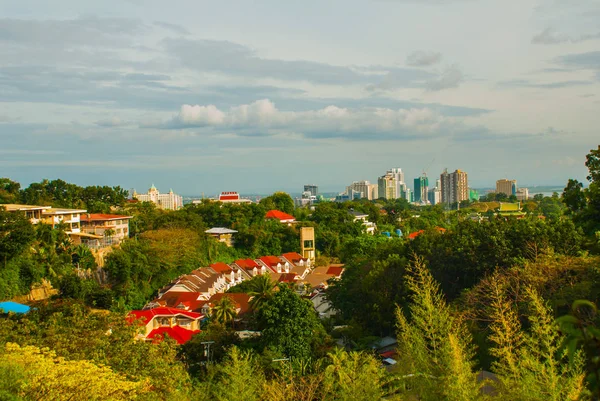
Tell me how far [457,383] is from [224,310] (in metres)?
13.0

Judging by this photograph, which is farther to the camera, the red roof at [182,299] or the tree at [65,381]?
the red roof at [182,299]

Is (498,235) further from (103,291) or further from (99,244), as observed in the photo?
(99,244)

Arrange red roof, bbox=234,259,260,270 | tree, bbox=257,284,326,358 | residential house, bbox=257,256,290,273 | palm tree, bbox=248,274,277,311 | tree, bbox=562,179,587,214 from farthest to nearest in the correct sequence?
residential house, bbox=257,256,290,273 → red roof, bbox=234,259,260,270 → palm tree, bbox=248,274,277,311 → tree, bbox=257,284,326,358 → tree, bbox=562,179,587,214

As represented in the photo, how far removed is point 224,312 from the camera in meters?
19.0

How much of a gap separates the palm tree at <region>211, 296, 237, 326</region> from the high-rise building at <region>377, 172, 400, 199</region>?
12037 centimetres

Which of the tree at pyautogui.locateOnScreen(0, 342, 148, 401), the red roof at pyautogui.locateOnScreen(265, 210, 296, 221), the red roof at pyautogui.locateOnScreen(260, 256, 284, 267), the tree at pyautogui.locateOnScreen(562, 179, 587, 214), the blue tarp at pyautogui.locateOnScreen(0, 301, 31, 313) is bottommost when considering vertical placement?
the red roof at pyautogui.locateOnScreen(260, 256, 284, 267)

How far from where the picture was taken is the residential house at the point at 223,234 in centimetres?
3756

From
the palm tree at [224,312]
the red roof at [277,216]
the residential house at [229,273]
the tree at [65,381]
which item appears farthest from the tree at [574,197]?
the red roof at [277,216]

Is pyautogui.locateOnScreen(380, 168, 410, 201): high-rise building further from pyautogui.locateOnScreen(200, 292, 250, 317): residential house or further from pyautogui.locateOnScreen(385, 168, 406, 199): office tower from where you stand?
pyautogui.locateOnScreen(200, 292, 250, 317): residential house

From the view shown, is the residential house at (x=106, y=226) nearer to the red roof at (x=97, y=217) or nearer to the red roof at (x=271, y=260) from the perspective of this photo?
the red roof at (x=97, y=217)

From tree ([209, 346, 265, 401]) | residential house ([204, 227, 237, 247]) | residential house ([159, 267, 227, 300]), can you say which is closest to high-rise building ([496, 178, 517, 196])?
residential house ([204, 227, 237, 247])

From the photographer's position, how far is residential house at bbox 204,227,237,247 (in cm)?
3756

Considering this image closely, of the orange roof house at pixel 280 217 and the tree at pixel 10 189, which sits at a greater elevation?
the tree at pixel 10 189

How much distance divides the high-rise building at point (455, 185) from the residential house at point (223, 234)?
74944 mm
